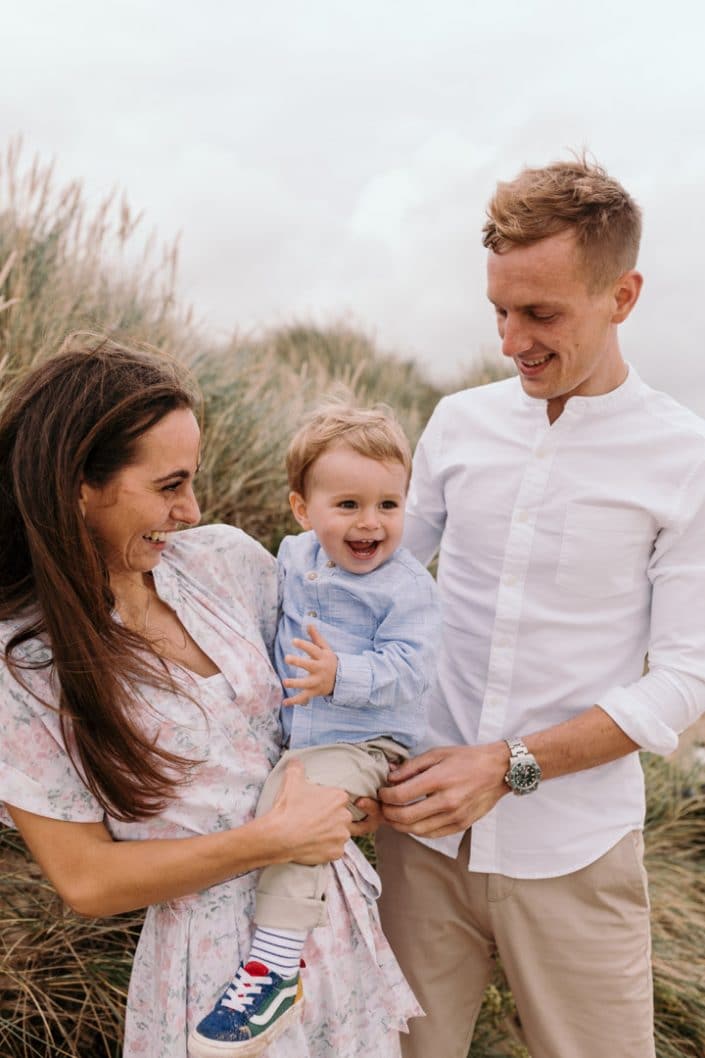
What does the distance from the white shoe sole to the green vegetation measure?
1210mm

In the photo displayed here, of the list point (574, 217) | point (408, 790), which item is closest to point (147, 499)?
point (408, 790)

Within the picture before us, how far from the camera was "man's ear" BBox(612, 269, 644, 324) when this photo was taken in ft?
8.25

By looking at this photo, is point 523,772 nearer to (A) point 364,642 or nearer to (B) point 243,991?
(A) point 364,642

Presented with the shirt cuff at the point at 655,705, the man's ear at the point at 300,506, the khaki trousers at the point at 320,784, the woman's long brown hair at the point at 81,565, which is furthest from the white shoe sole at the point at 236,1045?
the man's ear at the point at 300,506

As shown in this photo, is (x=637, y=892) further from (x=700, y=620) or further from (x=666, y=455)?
(x=666, y=455)

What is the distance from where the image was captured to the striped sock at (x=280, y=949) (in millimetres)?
2006

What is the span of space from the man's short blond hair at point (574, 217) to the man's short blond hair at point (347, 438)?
518 mm

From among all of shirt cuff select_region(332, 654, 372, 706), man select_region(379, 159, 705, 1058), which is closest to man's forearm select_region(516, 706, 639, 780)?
man select_region(379, 159, 705, 1058)

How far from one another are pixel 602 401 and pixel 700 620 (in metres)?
0.59

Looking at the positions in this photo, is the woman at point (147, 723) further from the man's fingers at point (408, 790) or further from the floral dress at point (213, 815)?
the man's fingers at point (408, 790)

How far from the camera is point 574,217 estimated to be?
2.42 m

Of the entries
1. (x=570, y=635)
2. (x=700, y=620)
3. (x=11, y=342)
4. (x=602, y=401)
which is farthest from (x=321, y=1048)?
(x=11, y=342)

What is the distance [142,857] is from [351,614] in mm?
758

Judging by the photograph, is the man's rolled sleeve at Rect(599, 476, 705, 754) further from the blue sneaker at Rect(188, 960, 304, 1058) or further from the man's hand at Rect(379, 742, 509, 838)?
the blue sneaker at Rect(188, 960, 304, 1058)
